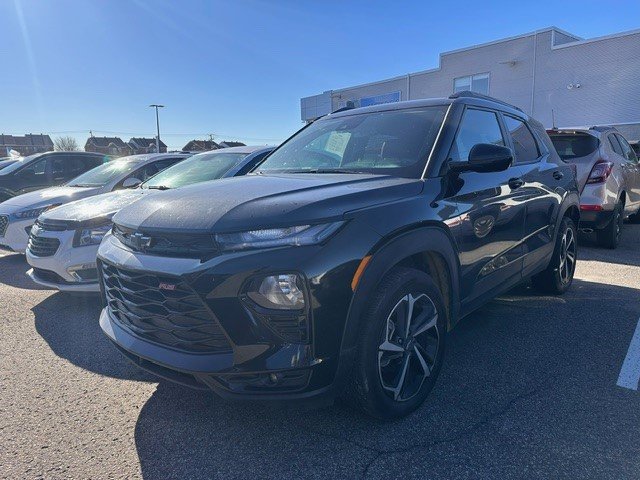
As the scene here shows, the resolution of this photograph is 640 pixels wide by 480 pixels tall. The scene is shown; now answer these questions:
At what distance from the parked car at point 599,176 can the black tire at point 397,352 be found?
4.88 m

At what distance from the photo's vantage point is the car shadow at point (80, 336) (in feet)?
11.0

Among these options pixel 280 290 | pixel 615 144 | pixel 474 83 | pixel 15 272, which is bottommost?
pixel 15 272

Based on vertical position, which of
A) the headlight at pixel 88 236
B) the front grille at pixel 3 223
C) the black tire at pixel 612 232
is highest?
the headlight at pixel 88 236

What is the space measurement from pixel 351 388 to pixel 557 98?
63.1 ft

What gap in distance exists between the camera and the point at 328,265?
6.80 ft

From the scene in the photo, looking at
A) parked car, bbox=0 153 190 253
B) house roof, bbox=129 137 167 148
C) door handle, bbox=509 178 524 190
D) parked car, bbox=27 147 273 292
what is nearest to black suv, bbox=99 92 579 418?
door handle, bbox=509 178 524 190

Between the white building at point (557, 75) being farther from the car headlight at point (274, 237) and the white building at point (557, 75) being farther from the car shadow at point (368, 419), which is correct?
the car headlight at point (274, 237)

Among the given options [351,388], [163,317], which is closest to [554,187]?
[351,388]

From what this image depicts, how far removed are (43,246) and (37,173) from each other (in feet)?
19.8

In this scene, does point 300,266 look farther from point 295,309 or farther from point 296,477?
point 296,477

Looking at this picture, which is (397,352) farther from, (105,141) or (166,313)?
(105,141)

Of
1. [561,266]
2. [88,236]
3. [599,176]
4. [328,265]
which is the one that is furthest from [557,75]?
[328,265]

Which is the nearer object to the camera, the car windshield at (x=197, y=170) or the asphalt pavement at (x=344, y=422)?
the asphalt pavement at (x=344, y=422)

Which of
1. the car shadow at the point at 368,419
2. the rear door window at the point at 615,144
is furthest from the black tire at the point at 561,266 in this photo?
the rear door window at the point at 615,144
